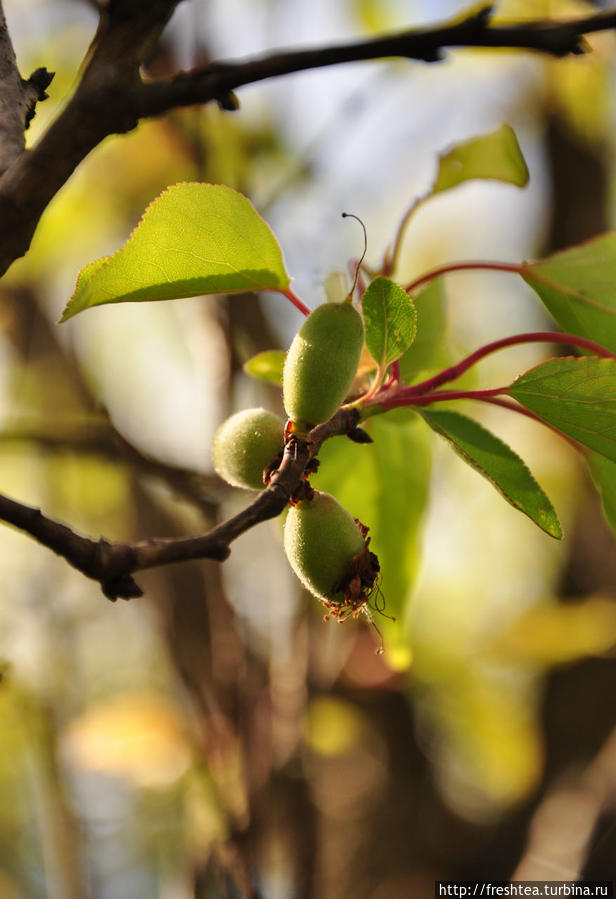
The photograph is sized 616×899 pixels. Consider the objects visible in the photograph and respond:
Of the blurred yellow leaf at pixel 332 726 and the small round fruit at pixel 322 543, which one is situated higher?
the small round fruit at pixel 322 543

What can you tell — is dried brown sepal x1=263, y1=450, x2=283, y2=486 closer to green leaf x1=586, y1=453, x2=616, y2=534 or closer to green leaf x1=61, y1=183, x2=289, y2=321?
green leaf x1=61, y1=183, x2=289, y2=321

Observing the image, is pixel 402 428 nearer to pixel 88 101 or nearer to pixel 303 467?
pixel 303 467

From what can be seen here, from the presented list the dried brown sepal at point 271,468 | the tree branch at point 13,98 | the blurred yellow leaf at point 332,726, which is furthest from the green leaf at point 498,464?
the blurred yellow leaf at point 332,726

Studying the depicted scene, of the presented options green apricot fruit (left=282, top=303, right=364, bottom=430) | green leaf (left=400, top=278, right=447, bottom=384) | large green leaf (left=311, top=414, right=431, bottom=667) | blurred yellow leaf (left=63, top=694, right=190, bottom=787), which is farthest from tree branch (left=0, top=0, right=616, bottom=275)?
blurred yellow leaf (left=63, top=694, right=190, bottom=787)

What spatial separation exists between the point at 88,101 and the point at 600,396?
546 millimetres

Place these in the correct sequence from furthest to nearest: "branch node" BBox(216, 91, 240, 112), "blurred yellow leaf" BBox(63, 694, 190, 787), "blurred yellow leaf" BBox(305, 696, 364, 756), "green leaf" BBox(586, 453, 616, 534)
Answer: "blurred yellow leaf" BBox(305, 696, 364, 756) < "blurred yellow leaf" BBox(63, 694, 190, 787) < "green leaf" BBox(586, 453, 616, 534) < "branch node" BBox(216, 91, 240, 112)

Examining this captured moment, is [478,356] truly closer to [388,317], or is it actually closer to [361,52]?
[388,317]

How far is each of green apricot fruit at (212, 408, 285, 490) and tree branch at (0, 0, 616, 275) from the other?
0.27m

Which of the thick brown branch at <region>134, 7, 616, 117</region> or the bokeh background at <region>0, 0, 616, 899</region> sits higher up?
the thick brown branch at <region>134, 7, 616, 117</region>

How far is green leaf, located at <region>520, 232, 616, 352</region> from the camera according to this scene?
95 centimetres

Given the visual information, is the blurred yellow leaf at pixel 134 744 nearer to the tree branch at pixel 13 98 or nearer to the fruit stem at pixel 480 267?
the fruit stem at pixel 480 267

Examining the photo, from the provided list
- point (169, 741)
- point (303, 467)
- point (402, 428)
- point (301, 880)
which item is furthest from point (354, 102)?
point (301, 880)

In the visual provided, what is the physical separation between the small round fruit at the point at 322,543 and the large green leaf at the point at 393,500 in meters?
0.41

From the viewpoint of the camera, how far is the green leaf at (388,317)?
2.52ft
